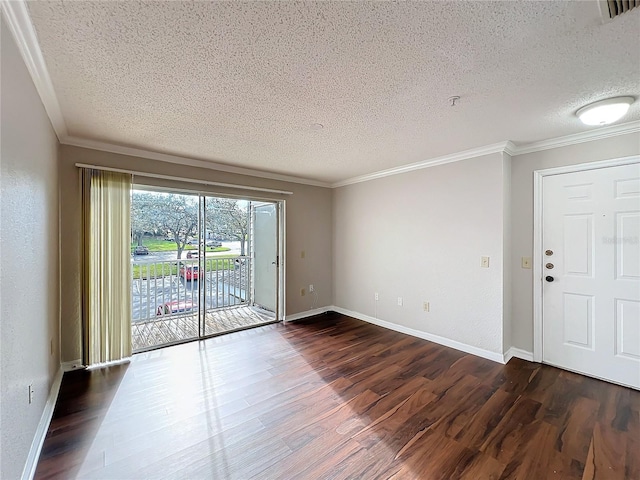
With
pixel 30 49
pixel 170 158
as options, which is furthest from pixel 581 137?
pixel 170 158

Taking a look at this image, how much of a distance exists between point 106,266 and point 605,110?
15.3 ft

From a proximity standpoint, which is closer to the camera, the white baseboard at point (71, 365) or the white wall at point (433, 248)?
the white baseboard at point (71, 365)

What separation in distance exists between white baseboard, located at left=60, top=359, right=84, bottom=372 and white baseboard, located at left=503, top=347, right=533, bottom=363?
4.47 metres

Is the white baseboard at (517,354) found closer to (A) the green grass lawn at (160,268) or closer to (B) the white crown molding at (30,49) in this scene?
(A) the green grass lawn at (160,268)

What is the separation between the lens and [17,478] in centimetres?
135

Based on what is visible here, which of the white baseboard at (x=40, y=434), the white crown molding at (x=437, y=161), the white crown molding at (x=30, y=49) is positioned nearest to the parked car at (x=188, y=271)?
the white baseboard at (x=40, y=434)

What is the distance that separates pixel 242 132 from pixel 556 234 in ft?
11.0

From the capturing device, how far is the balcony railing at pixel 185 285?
13.7ft

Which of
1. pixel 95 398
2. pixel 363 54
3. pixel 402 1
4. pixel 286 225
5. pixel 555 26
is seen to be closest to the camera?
pixel 402 1

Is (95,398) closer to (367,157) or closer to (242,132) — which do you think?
(242,132)

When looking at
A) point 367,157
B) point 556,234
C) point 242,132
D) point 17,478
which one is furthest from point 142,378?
point 556,234

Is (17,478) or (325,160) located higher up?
(325,160)

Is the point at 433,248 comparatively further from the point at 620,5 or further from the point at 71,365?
the point at 71,365

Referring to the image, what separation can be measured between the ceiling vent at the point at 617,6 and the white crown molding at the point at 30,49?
8.34ft
